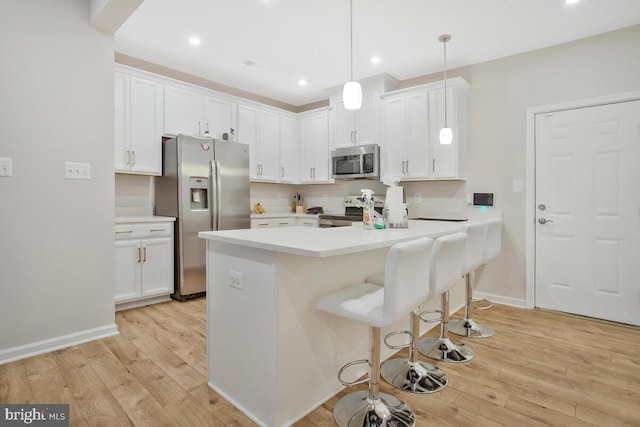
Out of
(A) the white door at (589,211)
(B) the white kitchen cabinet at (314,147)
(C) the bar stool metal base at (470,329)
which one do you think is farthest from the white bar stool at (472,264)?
(B) the white kitchen cabinet at (314,147)

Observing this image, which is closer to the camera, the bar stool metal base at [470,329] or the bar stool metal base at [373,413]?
the bar stool metal base at [373,413]

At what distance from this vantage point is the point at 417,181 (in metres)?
4.18

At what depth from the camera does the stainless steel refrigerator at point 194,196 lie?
3.64 m

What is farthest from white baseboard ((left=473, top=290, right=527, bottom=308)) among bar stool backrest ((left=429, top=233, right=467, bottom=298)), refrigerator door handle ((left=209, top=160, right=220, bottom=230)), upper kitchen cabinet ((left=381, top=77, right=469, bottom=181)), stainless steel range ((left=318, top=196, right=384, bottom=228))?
refrigerator door handle ((left=209, top=160, right=220, bottom=230))

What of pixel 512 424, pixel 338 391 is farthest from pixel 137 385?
pixel 512 424

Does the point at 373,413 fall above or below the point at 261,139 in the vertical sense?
below

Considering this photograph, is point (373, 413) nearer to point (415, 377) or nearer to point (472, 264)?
point (415, 377)

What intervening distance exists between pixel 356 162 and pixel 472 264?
7.54 feet

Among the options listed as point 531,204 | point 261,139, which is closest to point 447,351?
point 531,204

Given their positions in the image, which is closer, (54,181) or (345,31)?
(54,181)

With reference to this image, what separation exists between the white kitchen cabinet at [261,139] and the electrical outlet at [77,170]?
7.11ft

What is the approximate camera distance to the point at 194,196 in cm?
376

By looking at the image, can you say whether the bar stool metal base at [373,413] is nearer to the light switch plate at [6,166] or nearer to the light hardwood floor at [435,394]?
the light hardwood floor at [435,394]

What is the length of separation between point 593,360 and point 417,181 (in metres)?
2.42
